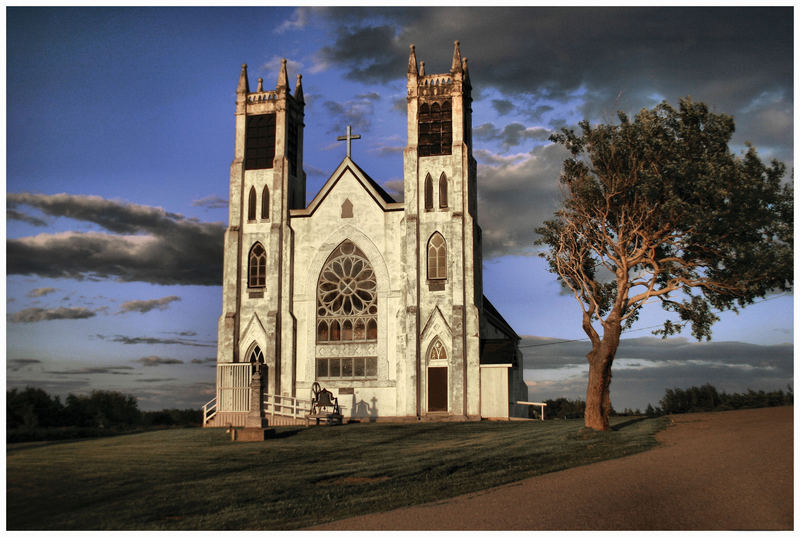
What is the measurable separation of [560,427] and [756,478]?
13478mm

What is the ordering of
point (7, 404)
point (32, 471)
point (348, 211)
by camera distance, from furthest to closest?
point (348, 211), point (7, 404), point (32, 471)

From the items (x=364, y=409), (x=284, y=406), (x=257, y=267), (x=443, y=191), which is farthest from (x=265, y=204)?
(x=364, y=409)

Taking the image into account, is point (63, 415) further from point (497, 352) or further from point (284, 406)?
point (497, 352)

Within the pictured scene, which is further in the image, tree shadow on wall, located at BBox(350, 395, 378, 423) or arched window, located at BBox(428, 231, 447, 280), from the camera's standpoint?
arched window, located at BBox(428, 231, 447, 280)

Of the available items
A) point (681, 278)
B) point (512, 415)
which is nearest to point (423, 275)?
point (512, 415)

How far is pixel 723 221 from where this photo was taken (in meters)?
26.8

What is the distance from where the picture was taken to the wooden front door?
38.0 m

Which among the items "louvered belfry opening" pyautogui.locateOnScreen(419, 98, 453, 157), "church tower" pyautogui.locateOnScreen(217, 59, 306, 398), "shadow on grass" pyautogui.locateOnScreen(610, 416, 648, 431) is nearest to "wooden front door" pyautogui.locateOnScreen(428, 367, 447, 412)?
"church tower" pyautogui.locateOnScreen(217, 59, 306, 398)

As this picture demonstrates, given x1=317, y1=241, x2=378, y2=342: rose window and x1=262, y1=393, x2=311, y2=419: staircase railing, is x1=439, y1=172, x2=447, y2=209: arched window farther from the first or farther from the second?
x1=262, y1=393, x2=311, y2=419: staircase railing

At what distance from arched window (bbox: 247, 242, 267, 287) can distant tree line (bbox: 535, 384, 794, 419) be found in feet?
64.2

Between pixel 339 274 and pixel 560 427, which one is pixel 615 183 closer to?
pixel 560 427

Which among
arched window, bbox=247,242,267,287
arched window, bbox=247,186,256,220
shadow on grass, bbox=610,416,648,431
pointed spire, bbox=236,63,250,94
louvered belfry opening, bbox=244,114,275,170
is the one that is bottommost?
shadow on grass, bbox=610,416,648,431

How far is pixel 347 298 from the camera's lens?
40.7 m

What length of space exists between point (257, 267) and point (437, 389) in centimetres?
1207
